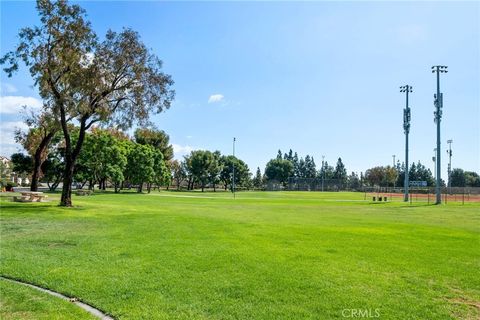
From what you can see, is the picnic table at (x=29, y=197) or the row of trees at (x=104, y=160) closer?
the picnic table at (x=29, y=197)

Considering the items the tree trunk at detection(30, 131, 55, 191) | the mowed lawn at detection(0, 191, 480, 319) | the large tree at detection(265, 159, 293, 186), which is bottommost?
the mowed lawn at detection(0, 191, 480, 319)

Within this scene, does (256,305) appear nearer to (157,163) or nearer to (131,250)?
(131,250)

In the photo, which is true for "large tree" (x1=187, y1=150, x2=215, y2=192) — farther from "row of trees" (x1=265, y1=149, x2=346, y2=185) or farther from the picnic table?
the picnic table

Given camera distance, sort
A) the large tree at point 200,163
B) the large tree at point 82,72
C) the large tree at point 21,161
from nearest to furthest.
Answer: the large tree at point 82,72 → the large tree at point 21,161 → the large tree at point 200,163

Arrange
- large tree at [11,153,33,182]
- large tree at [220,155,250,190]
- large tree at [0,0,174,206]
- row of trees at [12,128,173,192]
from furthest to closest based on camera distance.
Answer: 1. large tree at [220,155,250,190]
2. row of trees at [12,128,173,192]
3. large tree at [11,153,33,182]
4. large tree at [0,0,174,206]

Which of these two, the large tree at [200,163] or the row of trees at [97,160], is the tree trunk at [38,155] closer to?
the row of trees at [97,160]

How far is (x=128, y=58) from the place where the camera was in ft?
82.3

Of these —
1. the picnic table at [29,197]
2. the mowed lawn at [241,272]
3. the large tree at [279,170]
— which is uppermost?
the large tree at [279,170]

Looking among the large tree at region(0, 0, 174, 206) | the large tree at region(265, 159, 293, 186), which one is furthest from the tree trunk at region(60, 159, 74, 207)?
the large tree at region(265, 159, 293, 186)

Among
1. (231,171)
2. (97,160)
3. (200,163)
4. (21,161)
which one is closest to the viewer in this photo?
(21,161)

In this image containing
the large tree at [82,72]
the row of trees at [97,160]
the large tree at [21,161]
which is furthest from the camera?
the row of trees at [97,160]

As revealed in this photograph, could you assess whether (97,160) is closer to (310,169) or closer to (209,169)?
(209,169)

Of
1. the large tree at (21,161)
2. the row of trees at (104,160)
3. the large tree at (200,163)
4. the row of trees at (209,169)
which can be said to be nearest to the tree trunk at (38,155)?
the row of trees at (104,160)

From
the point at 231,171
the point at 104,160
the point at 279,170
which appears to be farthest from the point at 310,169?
the point at 104,160
